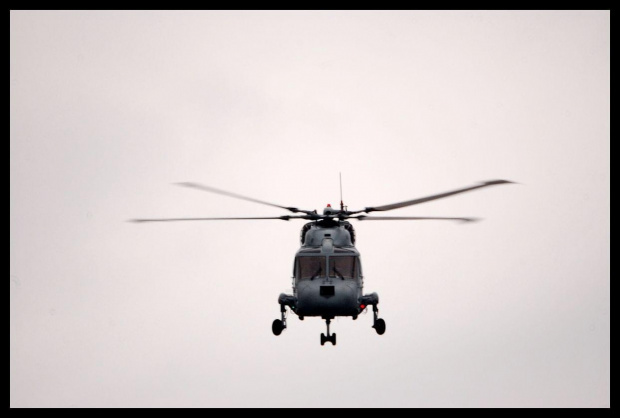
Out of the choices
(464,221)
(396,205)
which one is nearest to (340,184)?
(396,205)

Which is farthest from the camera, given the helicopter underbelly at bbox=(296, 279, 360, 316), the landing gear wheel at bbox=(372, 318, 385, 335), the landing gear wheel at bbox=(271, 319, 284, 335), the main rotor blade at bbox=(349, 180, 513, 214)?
the landing gear wheel at bbox=(372, 318, 385, 335)

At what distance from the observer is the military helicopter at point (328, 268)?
130ft

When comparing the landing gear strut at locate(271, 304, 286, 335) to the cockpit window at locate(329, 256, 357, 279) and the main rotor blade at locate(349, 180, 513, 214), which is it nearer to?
the cockpit window at locate(329, 256, 357, 279)

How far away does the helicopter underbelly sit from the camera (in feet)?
130

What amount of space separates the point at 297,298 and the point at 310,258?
6.34 feet

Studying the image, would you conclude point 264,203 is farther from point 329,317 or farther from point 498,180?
point 498,180

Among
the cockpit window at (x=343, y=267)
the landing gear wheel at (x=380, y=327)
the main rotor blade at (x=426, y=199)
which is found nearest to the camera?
the main rotor blade at (x=426, y=199)

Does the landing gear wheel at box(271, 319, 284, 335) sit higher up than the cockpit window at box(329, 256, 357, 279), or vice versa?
the cockpit window at box(329, 256, 357, 279)

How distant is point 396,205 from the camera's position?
135 ft

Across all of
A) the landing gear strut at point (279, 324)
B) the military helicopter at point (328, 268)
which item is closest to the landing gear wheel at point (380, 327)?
the military helicopter at point (328, 268)

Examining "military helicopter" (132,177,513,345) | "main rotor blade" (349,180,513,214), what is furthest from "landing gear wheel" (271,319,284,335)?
"main rotor blade" (349,180,513,214)

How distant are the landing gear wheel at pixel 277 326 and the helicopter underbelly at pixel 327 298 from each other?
208 centimetres

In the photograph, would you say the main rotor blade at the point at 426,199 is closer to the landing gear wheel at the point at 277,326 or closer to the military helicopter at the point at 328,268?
the military helicopter at the point at 328,268

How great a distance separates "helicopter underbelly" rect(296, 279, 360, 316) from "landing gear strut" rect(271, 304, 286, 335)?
6.77 ft
